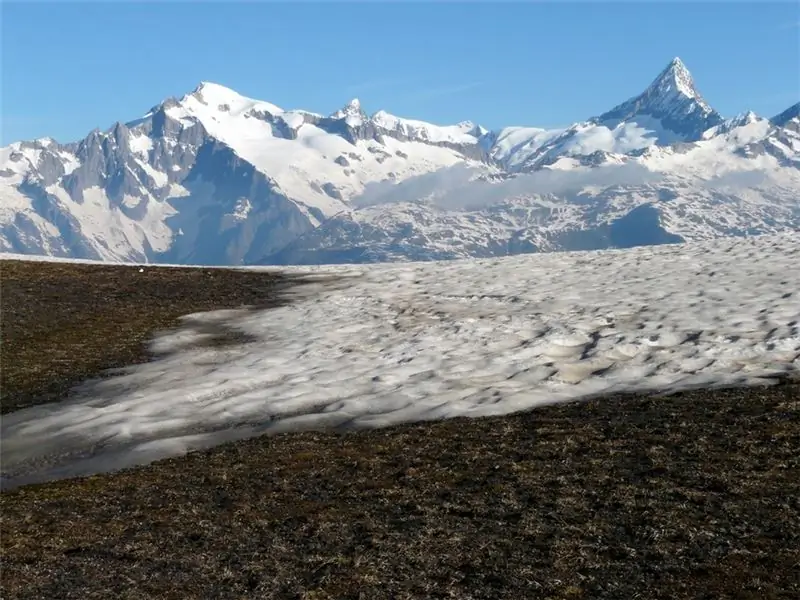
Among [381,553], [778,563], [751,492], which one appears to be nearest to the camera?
[778,563]

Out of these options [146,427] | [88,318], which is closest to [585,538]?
[146,427]

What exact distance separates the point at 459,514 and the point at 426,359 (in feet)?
41.1

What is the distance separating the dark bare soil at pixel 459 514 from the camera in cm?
1172

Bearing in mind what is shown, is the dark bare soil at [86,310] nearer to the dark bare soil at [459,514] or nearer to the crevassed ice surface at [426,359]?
the crevassed ice surface at [426,359]

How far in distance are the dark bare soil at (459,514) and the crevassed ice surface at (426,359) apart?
72.6 inches

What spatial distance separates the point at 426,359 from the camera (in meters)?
26.5

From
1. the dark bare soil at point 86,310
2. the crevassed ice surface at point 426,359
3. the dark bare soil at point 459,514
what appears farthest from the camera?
the dark bare soil at point 86,310

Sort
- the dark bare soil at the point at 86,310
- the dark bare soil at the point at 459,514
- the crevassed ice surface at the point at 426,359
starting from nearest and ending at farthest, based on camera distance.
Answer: the dark bare soil at the point at 459,514 → the crevassed ice surface at the point at 426,359 → the dark bare soil at the point at 86,310

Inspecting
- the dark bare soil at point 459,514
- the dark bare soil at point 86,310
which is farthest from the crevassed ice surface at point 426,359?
the dark bare soil at point 459,514

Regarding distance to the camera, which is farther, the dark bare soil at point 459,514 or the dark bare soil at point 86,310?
the dark bare soil at point 86,310

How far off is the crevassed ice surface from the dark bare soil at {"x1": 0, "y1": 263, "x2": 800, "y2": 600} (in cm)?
184

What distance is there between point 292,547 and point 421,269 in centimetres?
3482

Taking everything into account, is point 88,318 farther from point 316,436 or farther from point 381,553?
point 381,553

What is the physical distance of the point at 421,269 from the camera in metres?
47.4
